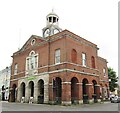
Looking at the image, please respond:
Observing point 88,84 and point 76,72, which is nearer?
point 76,72

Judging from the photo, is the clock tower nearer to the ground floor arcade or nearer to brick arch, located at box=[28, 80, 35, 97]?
brick arch, located at box=[28, 80, 35, 97]

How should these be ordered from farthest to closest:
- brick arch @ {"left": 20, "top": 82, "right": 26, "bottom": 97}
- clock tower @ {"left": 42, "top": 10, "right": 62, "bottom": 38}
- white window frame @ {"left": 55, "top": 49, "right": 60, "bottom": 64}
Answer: clock tower @ {"left": 42, "top": 10, "right": 62, "bottom": 38} → brick arch @ {"left": 20, "top": 82, "right": 26, "bottom": 97} → white window frame @ {"left": 55, "top": 49, "right": 60, "bottom": 64}

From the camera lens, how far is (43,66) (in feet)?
102

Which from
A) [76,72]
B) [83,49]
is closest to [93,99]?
[76,72]

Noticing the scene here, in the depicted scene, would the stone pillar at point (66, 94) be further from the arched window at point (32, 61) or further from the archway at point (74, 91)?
the arched window at point (32, 61)

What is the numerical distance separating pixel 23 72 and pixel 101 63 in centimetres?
1817

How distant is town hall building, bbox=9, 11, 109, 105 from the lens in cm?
2750

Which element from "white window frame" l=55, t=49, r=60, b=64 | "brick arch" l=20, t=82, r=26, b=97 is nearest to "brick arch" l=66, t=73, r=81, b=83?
"white window frame" l=55, t=49, r=60, b=64

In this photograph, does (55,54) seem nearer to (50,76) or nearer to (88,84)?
(50,76)

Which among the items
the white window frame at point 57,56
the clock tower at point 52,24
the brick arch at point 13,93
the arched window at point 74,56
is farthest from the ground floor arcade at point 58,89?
the clock tower at point 52,24

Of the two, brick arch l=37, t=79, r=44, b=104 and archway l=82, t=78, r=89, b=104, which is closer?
archway l=82, t=78, r=89, b=104

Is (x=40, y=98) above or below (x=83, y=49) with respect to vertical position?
below

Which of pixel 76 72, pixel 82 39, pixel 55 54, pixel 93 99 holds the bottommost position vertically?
pixel 93 99

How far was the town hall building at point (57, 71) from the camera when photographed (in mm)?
27500
